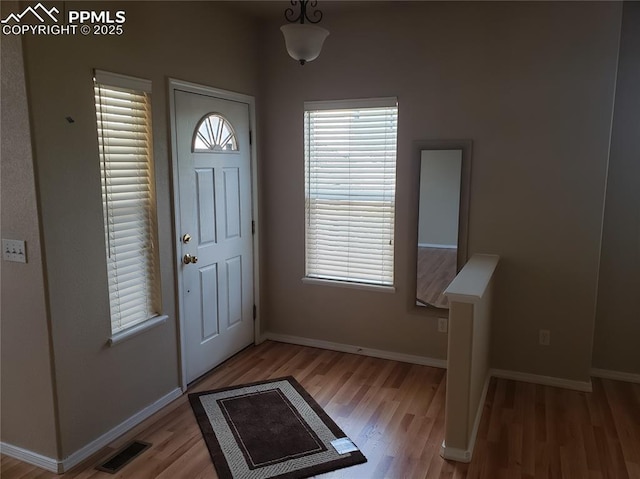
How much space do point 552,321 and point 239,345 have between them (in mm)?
2426

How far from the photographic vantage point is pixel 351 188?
397 centimetres

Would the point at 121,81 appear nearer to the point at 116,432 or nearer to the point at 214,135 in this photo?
the point at 214,135

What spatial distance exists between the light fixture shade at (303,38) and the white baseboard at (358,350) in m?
2.44

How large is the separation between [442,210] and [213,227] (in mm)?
1701

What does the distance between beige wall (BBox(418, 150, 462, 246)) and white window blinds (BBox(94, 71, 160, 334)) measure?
75.9 inches

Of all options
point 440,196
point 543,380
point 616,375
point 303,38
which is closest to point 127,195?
point 303,38

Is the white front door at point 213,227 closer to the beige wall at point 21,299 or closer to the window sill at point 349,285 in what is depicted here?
the window sill at point 349,285

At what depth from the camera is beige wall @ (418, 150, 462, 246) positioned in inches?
142

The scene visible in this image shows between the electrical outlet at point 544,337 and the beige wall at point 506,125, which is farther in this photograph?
the electrical outlet at point 544,337

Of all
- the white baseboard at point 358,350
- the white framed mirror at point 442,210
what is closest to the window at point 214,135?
the white framed mirror at point 442,210

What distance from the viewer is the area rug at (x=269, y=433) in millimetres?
2615

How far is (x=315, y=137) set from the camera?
13.2 ft

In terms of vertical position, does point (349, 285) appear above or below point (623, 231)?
below

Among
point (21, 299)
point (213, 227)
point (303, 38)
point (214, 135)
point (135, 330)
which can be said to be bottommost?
point (135, 330)
